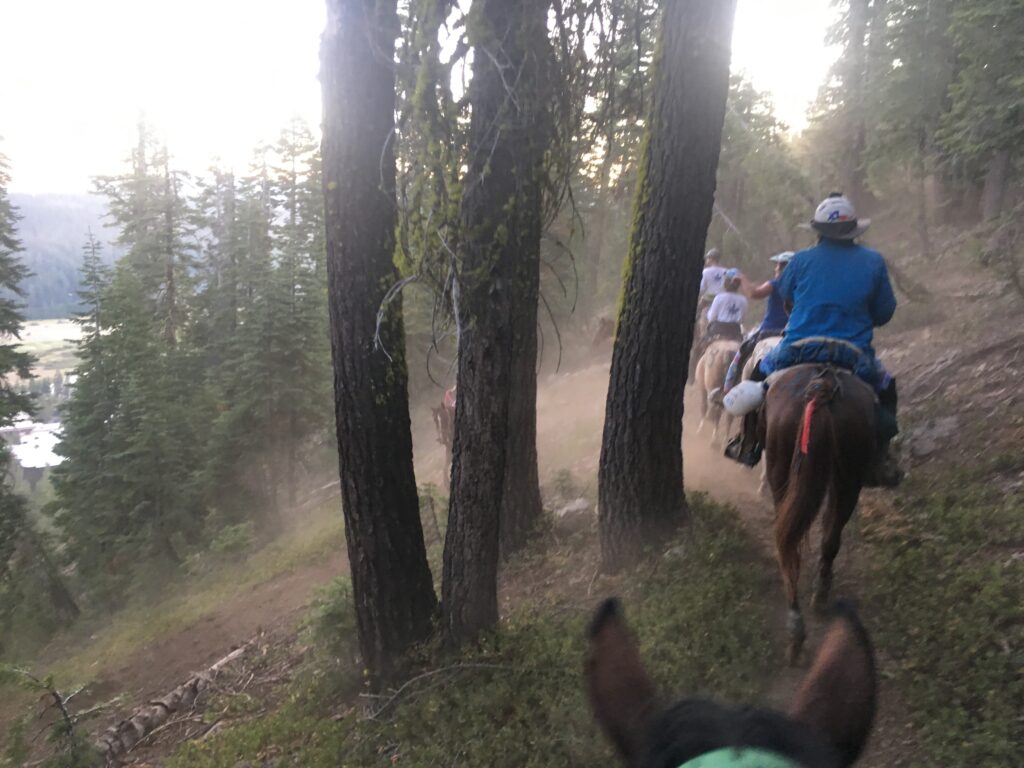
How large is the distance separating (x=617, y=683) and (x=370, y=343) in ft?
14.5

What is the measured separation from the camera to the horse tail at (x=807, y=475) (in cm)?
495

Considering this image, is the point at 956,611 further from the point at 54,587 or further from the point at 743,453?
the point at 54,587

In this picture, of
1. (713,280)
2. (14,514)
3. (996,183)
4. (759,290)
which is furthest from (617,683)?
(14,514)

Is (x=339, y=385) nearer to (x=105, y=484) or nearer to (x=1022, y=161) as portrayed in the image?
(x=1022, y=161)

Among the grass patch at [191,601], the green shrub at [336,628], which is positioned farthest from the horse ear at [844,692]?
the grass patch at [191,601]

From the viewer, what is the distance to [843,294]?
551 centimetres

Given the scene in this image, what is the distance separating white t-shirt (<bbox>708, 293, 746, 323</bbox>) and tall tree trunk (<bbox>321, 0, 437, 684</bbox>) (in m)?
6.50

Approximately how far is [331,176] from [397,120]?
2.32 ft

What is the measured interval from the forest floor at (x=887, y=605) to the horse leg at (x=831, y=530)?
0.88 ft

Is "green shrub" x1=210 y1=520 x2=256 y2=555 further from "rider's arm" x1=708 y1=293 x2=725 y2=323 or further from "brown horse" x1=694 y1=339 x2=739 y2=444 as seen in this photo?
"rider's arm" x1=708 y1=293 x2=725 y2=323

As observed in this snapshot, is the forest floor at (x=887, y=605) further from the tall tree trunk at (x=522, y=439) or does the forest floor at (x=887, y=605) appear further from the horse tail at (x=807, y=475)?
the horse tail at (x=807, y=475)

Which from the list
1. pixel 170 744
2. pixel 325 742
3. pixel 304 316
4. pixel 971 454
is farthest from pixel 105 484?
pixel 971 454

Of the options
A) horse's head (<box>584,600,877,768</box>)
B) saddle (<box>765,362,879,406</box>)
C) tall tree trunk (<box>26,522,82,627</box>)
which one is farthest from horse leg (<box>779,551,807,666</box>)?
tall tree trunk (<box>26,522,82,627</box>)

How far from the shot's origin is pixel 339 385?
5969mm
